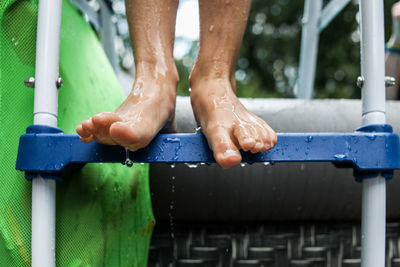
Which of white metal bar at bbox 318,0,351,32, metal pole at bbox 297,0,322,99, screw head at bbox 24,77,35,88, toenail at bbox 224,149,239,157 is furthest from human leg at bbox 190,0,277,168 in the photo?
metal pole at bbox 297,0,322,99

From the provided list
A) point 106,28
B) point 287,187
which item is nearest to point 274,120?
point 287,187

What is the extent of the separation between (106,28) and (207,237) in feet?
3.62

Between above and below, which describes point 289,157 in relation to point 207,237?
above

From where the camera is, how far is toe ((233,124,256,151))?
648 mm

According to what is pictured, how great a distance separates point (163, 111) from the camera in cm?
79

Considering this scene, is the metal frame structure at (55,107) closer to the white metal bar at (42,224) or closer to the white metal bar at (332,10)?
the white metal bar at (42,224)

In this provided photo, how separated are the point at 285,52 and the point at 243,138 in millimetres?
8242

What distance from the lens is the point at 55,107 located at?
717mm

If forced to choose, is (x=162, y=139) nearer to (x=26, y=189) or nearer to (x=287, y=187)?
(x=26, y=189)

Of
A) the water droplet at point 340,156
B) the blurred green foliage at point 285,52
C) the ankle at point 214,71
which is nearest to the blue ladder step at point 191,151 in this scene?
the water droplet at point 340,156

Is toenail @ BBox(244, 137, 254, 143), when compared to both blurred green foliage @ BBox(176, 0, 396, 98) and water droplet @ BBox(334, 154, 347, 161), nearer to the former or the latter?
water droplet @ BBox(334, 154, 347, 161)

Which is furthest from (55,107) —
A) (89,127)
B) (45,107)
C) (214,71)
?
(214,71)

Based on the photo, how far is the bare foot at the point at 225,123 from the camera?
0.65 metres

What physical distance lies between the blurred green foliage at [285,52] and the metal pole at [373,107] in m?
6.99
